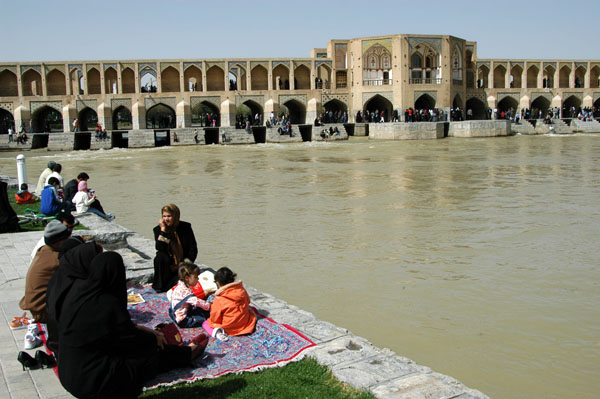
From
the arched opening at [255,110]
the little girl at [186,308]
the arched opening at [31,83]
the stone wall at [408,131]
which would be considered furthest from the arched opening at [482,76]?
the little girl at [186,308]

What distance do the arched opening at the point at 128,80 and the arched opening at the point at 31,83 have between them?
14.9ft

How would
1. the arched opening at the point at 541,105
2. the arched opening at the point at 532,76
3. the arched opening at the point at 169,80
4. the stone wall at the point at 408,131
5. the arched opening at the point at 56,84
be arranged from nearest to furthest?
the stone wall at the point at 408,131 → the arched opening at the point at 56,84 → the arched opening at the point at 169,80 → the arched opening at the point at 541,105 → the arched opening at the point at 532,76

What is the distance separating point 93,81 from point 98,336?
111 feet

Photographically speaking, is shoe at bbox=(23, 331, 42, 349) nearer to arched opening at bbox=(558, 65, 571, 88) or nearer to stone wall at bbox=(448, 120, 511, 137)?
stone wall at bbox=(448, 120, 511, 137)

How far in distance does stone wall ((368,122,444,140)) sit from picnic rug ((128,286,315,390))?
2513cm

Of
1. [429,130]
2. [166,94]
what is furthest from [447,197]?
[166,94]

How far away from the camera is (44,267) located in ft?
12.2

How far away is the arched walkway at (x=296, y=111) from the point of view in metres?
33.8

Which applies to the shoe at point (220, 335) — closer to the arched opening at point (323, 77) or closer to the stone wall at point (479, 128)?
the stone wall at point (479, 128)

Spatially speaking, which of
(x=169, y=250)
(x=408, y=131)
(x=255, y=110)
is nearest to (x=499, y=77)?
(x=408, y=131)

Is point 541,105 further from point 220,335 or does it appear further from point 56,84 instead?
point 220,335

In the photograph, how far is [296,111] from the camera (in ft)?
119

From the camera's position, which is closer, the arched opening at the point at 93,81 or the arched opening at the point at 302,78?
the arched opening at the point at 93,81

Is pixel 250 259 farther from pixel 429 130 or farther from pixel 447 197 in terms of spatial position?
pixel 429 130
